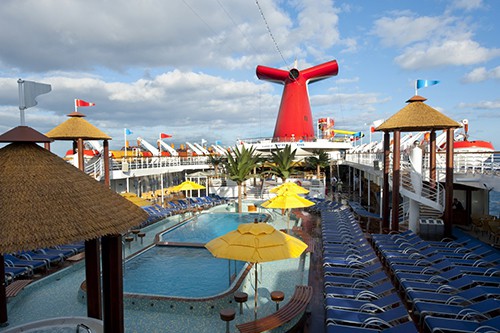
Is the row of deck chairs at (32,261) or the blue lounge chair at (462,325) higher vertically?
the blue lounge chair at (462,325)

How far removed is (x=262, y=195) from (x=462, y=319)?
15272mm

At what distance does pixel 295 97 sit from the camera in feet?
104

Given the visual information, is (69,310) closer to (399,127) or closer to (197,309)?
(197,309)

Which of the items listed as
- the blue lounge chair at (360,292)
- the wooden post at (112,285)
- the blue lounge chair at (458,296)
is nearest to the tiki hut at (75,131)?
the wooden post at (112,285)

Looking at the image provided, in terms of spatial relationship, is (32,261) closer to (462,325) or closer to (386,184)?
(462,325)

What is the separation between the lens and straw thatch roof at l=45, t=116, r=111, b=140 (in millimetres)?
11914

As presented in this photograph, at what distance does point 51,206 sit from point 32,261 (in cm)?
604

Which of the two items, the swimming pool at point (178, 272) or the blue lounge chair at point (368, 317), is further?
the swimming pool at point (178, 272)

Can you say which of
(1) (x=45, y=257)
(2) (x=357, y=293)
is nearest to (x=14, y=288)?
(1) (x=45, y=257)

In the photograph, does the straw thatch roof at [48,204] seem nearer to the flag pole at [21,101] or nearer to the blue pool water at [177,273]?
the flag pole at [21,101]

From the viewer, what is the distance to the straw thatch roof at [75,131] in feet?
39.1

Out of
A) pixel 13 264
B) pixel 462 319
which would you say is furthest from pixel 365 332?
pixel 13 264

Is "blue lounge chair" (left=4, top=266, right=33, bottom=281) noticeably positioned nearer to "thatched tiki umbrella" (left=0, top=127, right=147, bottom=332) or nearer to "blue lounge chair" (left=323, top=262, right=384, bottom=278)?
"thatched tiki umbrella" (left=0, top=127, right=147, bottom=332)

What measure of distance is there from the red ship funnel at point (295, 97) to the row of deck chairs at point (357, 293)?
22397 millimetres
